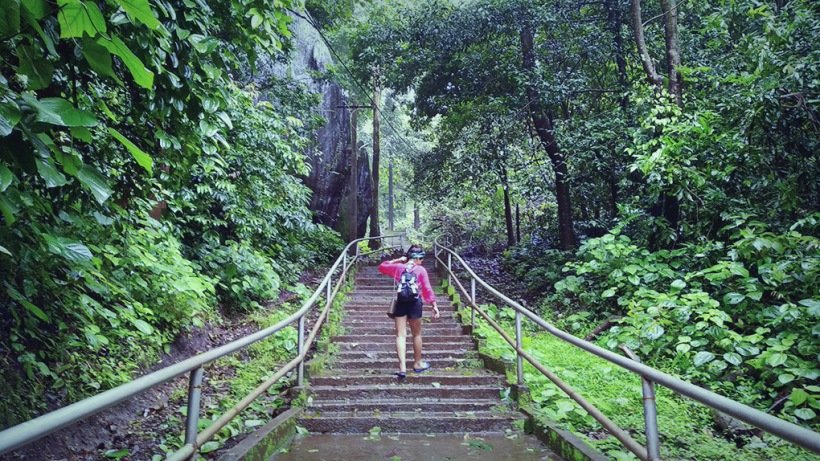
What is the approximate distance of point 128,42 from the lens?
8.17ft

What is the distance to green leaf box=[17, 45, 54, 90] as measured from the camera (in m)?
1.65

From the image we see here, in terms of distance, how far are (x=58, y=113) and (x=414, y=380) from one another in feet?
14.6

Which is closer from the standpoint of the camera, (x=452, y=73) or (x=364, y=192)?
(x=452, y=73)

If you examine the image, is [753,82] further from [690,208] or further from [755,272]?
[755,272]

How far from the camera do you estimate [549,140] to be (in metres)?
11.8

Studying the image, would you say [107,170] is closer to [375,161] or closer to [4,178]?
[4,178]

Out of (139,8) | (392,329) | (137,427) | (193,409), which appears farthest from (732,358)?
(139,8)

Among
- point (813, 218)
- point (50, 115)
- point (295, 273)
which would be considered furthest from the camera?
point (295, 273)

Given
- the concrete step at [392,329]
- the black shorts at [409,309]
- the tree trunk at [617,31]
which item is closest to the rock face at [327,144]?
the tree trunk at [617,31]

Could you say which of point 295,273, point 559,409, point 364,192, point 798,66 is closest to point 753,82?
point 798,66

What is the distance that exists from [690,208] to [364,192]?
15.6m

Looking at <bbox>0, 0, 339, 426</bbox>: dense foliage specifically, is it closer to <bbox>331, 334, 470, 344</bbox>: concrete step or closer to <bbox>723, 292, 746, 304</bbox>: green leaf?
<bbox>331, 334, 470, 344</bbox>: concrete step

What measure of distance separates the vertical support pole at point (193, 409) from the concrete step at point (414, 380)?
314 cm

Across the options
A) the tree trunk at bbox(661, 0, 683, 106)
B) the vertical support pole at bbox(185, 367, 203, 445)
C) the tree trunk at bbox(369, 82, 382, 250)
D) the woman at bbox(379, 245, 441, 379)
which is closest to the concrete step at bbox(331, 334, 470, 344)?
the woman at bbox(379, 245, 441, 379)
